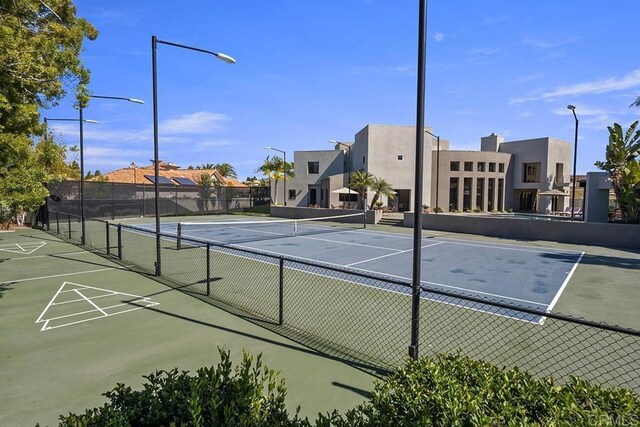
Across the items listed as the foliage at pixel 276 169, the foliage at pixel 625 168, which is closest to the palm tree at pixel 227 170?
the foliage at pixel 276 169

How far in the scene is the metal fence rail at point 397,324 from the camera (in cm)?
561

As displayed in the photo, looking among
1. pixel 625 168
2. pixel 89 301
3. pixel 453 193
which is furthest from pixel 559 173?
pixel 89 301

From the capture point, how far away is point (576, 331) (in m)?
7.27

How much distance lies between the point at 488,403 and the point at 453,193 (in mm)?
46364

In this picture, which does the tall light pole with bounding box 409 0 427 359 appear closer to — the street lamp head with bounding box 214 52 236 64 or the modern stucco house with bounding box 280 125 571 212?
the street lamp head with bounding box 214 52 236 64

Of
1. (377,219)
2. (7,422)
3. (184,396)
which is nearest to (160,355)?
(7,422)

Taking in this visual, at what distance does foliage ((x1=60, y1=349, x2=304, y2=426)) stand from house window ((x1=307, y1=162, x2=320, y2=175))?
4407 cm

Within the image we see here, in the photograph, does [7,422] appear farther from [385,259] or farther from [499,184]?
[499,184]

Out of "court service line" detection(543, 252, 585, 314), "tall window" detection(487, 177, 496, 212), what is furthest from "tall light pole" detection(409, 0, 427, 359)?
"tall window" detection(487, 177, 496, 212)

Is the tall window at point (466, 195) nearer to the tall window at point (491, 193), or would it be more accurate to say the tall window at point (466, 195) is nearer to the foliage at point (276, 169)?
the tall window at point (491, 193)

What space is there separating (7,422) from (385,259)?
12324 millimetres

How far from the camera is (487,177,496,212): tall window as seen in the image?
47500mm

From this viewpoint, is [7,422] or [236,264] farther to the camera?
[236,264]

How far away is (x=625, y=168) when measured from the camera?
72.6 ft
